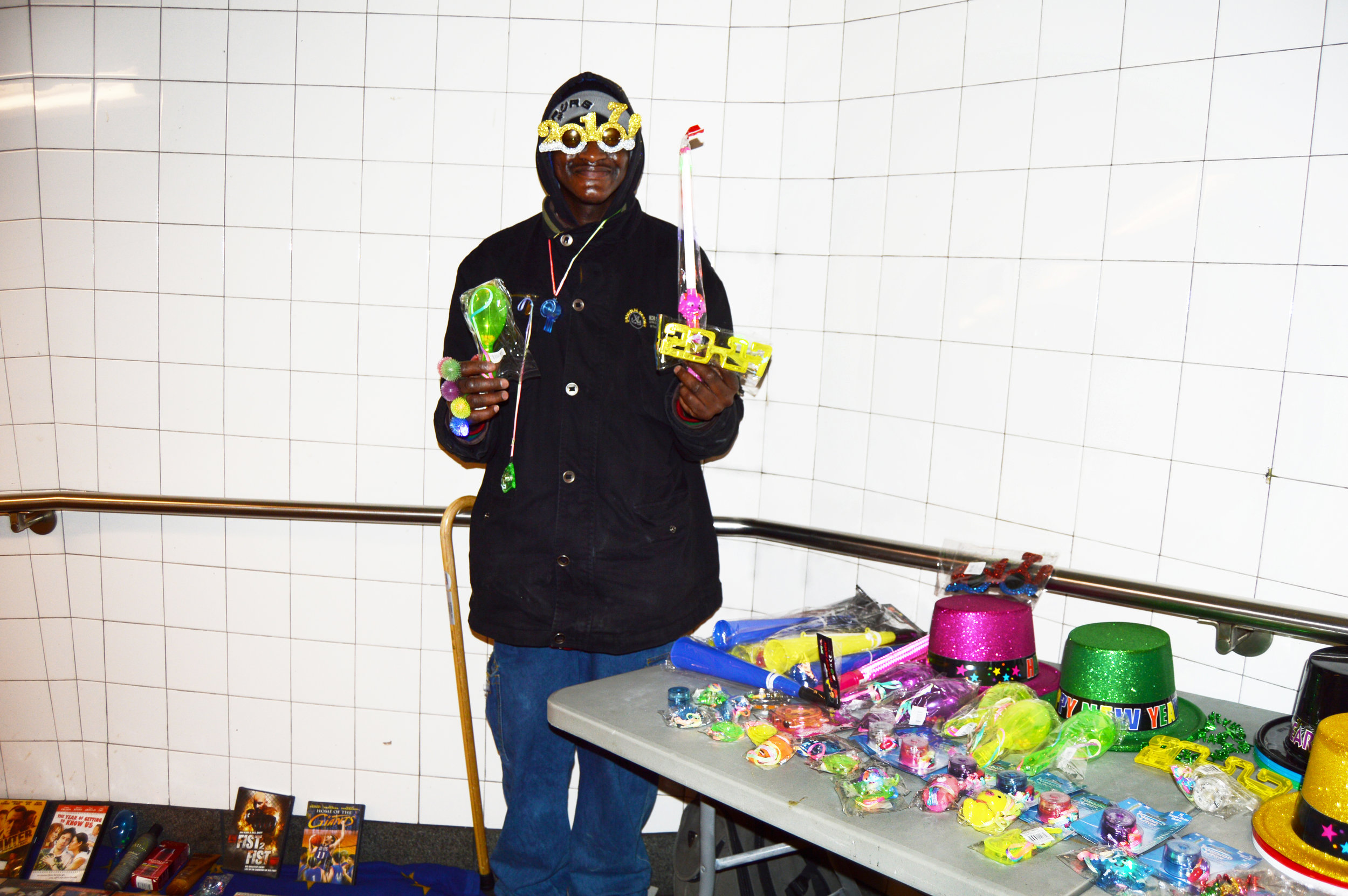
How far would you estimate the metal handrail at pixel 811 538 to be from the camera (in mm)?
1741

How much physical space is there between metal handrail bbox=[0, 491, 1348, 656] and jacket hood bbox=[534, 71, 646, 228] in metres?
0.95

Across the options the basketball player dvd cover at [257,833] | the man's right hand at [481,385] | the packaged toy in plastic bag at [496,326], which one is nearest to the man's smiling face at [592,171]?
the packaged toy in plastic bag at [496,326]

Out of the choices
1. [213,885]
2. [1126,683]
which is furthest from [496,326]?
[213,885]

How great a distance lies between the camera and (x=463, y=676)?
7.98ft

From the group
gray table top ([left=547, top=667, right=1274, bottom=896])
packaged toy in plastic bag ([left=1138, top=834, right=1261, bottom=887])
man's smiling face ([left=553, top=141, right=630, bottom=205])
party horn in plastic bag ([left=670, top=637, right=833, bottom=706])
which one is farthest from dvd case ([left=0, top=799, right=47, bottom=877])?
packaged toy in plastic bag ([left=1138, top=834, right=1261, bottom=887])

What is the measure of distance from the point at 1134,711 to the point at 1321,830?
15.0 inches

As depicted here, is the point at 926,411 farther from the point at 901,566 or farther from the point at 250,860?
the point at 250,860

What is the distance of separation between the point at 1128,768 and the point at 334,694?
2137mm

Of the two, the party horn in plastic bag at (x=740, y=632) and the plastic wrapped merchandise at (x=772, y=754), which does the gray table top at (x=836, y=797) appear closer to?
the plastic wrapped merchandise at (x=772, y=754)

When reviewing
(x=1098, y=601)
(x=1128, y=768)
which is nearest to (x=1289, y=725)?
(x=1128, y=768)

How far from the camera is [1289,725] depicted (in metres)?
1.45

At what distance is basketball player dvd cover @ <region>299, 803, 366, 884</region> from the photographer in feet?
8.43

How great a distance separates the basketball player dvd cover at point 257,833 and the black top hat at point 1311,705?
250 cm

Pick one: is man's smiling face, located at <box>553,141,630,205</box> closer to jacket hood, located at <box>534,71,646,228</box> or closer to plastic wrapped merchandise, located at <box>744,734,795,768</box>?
jacket hood, located at <box>534,71,646,228</box>
